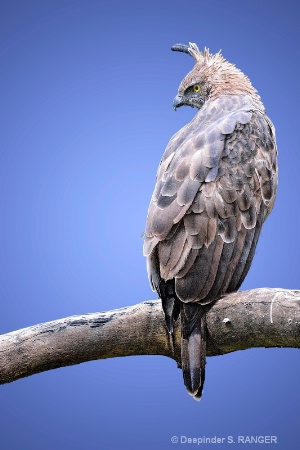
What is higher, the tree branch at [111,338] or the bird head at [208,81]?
the bird head at [208,81]

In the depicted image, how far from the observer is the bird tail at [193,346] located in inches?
168

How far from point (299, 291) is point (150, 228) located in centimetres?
106

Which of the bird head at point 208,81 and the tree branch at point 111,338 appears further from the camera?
the bird head at point 208,81

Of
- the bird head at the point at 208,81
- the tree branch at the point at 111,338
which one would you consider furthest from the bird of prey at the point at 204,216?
the bird head at the point at 208,81

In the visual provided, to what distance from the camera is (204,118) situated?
5.13m

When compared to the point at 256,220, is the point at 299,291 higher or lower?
lower

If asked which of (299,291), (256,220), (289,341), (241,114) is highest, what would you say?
(241,114)

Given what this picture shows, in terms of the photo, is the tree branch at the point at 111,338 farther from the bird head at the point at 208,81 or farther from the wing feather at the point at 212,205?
the bird head at the point at 208,81

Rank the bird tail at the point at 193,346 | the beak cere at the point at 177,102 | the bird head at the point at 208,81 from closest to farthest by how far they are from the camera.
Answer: the bird tail at the point at 193,346
the bird head at the point at 208,81
the beak cere at the point at 177,102

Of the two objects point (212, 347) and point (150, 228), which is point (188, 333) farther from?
point (150, 228)

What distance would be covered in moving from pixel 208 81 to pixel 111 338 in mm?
2351

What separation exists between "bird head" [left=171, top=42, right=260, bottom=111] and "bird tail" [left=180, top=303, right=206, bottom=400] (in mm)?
1959

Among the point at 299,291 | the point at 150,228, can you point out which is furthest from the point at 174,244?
the point at 299,291

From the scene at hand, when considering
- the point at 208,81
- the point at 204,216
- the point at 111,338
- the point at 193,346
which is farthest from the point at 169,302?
the point at 208,81
